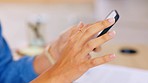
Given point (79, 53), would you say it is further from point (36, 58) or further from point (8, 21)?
point (8, 21)

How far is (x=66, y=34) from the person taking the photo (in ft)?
2.52

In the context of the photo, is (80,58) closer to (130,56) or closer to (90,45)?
(90,45)

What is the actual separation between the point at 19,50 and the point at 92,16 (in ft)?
1.52

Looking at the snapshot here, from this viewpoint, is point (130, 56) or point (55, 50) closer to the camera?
point (55, 50)

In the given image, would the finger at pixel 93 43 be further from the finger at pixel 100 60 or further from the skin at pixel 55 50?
the skin at pixel 55 50

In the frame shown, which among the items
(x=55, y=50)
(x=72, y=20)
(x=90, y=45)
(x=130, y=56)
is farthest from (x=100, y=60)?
(x=72, y=20)

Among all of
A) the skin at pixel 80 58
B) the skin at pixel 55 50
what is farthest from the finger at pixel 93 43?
the skin at pixel 55 50

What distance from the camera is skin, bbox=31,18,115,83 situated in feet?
1.78

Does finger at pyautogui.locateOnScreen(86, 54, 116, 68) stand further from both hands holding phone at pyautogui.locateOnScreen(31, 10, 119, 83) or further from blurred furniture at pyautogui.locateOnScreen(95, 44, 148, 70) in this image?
blurred furniture at pyautogui.locateOnScreen(95, 44, 148, 70)

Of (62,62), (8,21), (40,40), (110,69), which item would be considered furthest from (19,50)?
(62,62)

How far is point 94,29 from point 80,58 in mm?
67

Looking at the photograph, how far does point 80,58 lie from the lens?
0.55 metres

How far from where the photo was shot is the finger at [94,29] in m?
0.55

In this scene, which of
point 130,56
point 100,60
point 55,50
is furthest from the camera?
point 130,56
